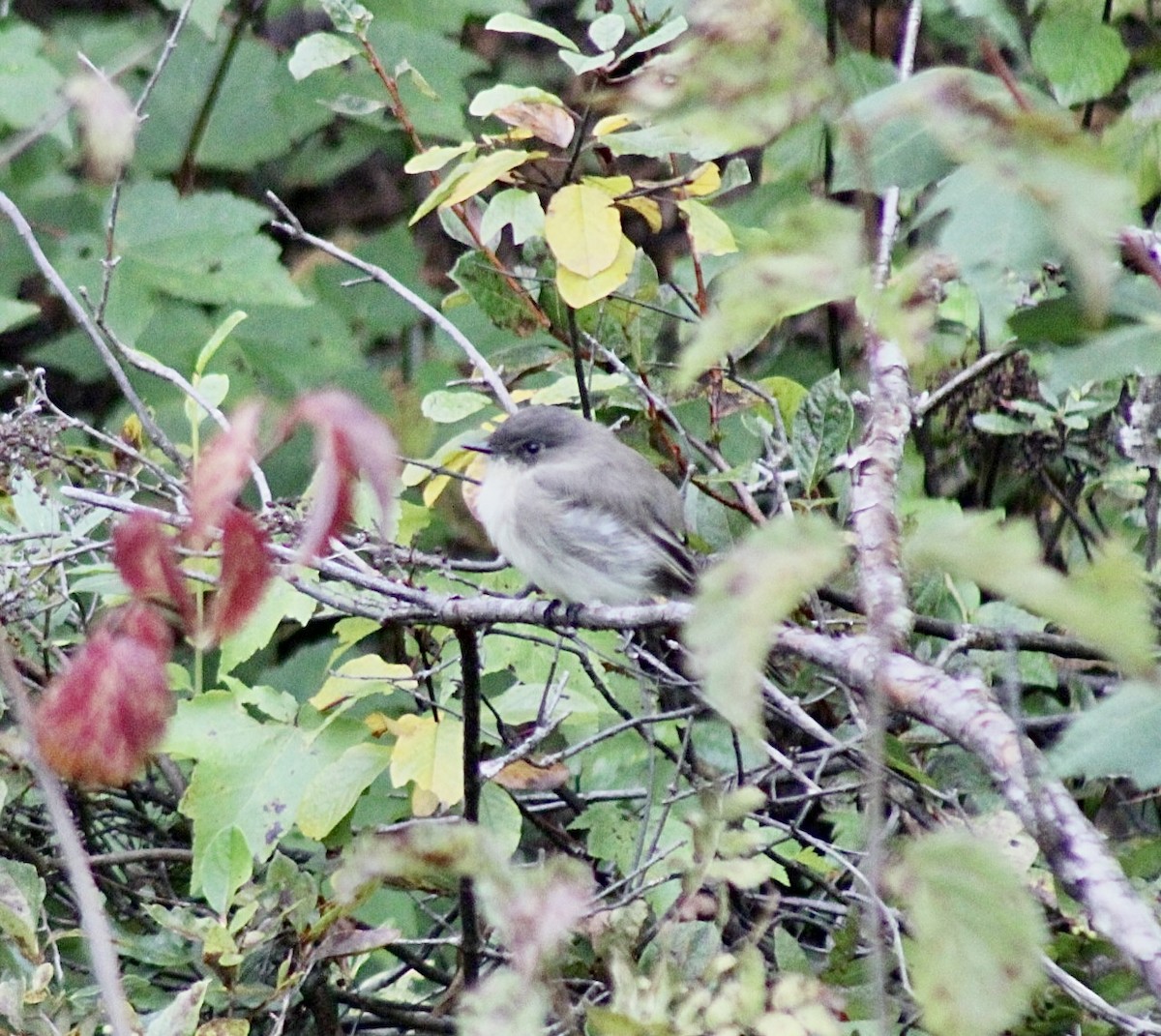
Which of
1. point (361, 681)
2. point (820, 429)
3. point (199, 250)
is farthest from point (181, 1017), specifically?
point (199, 250)

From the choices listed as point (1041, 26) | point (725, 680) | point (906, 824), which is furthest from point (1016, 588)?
point (1041, 26)

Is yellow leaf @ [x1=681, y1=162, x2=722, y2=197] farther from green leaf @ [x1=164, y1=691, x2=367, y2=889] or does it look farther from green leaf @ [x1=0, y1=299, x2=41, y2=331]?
green leaf @ [x1=0, y1=299, x2=41, y2=331]

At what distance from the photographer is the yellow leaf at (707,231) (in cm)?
243

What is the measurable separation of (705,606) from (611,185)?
1.66m

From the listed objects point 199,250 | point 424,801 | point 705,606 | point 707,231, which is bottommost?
point 424,801

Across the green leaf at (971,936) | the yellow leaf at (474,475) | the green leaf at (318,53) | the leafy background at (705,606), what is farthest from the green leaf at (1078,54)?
the green leaf at (971,936)

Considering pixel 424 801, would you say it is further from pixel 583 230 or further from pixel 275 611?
pixel 583 230

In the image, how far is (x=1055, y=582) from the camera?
827 mm

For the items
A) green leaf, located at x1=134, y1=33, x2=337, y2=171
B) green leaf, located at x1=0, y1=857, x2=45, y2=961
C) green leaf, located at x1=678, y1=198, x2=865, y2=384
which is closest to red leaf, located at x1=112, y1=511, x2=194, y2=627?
green leaf, located at x1=678, y1=198, x2=865, y2=384

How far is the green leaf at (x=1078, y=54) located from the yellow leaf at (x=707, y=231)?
539mm

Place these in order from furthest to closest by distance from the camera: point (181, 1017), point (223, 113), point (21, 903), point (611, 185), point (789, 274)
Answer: point (223, 113), point (611, 185), point (21, 903), point (181, 1017), point (789, 274)

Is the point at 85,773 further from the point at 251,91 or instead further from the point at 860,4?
the point at 860,4

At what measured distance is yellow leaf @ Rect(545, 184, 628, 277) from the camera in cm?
229

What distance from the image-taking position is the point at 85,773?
1.26 metres
